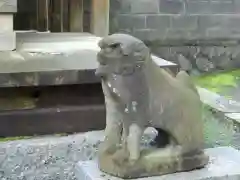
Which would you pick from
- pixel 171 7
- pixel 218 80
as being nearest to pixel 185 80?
pixel 218 80

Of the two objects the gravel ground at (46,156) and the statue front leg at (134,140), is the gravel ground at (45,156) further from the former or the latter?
the statue front leg at (134,140)

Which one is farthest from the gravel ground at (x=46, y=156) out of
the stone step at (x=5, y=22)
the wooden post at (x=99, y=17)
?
the wooden post at (x=99, y=17)

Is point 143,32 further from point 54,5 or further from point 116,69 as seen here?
point 116,69

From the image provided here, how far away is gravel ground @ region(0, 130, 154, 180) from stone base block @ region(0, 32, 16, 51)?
23.6 inches

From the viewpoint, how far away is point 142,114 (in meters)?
1.82

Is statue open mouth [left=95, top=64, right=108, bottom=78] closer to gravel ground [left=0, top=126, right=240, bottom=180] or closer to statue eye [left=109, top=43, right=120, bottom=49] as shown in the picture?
statue eye [left=109, top=43, right=120, bottom=49]

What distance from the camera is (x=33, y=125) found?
2756 millimetres

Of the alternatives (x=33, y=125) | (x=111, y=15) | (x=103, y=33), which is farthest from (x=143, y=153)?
(x=111, y=15)

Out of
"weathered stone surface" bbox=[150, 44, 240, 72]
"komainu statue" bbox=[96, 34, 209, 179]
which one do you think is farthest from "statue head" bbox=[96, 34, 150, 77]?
"weathered stone surface" bbox=[150, 44, 240, 72]

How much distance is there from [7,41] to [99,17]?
1139mm

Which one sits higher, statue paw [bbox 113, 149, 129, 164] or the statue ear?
the statue ear

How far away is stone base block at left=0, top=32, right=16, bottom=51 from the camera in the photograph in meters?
2.90

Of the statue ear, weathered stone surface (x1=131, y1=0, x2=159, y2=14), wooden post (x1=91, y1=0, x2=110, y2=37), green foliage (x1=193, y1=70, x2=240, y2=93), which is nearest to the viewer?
the statue ear

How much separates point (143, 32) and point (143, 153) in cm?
291
